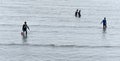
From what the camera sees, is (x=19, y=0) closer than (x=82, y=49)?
No

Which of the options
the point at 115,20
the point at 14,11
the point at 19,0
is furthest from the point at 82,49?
the point at 19,0

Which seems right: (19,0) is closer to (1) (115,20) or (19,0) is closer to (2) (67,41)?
(1) (115,20)

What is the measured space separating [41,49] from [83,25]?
1482cm

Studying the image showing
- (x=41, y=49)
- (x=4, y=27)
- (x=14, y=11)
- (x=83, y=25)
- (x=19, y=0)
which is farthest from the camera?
(x=19, y=0)

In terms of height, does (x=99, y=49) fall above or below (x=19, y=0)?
below

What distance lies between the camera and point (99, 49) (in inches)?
1240

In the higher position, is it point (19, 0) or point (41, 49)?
point (19, 0)

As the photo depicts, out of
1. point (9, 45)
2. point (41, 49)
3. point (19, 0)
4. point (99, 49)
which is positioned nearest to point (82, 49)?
point (99, 49)

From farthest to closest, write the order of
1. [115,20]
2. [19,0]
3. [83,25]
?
[19,0], [115,20], [83,25]

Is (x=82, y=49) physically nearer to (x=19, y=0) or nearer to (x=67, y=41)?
(x=67, y=41)

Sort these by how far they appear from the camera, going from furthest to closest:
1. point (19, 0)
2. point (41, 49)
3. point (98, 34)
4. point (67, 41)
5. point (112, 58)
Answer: point (19, 0) → point (98, 34) → point (67, 41) → point (41, 49) → point (112, 58)

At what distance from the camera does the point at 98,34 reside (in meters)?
38.5

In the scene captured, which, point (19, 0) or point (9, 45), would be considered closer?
point (9, 45)

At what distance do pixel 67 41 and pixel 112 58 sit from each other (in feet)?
22.1
